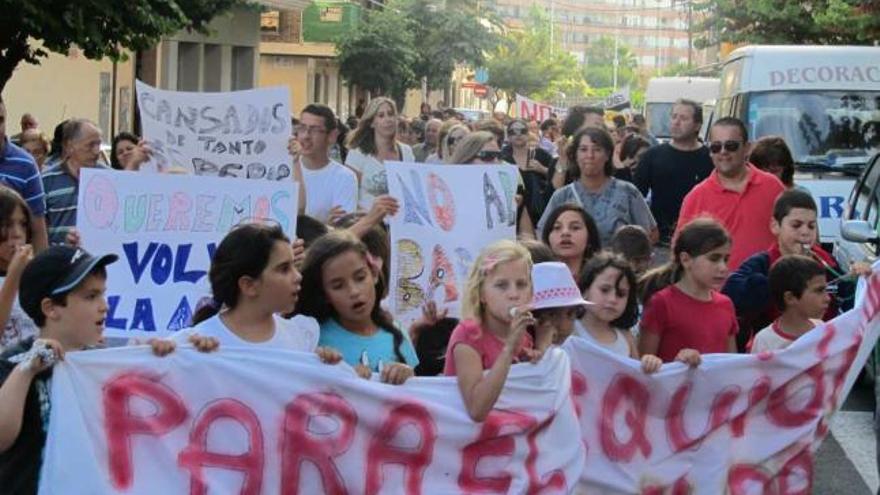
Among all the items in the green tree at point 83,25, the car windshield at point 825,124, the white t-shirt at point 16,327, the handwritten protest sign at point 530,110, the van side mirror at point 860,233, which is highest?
the handwritten protest sign at point 530,110

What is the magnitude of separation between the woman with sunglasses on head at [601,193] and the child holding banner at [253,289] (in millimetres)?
3437

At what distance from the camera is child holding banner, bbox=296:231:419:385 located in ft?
19.3

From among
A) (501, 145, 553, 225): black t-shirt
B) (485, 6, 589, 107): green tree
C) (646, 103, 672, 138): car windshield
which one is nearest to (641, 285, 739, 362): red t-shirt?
(501, 145, 553, 225): black t-shirt

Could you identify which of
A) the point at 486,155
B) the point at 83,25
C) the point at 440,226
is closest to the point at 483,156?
the point at 486,155

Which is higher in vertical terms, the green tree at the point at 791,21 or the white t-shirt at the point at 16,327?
the green tree at the point at 791,21

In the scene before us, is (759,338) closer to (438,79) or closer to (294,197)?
(294,197)

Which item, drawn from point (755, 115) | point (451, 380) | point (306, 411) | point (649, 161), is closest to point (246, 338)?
point (306, 411)

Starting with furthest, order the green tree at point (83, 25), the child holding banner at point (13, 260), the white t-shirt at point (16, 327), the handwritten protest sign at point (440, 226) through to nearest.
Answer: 1. the green tree at point (83, 25)
2. the handwritten protest sign at point (440, 226)
3. the white t-shirt at point (16, 327)
4. the child holding banner at point (13, 260)

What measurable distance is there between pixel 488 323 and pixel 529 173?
5930 mm

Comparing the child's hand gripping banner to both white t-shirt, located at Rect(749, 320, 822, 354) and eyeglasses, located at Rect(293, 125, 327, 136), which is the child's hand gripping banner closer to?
white t-shirt, located at Rect(749, 320, 822, 354)

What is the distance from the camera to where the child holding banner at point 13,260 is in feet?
18.5

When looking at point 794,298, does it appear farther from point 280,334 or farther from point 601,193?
point 280,334

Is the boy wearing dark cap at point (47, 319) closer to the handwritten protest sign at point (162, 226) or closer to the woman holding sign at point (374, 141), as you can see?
the handwritten protest sign at point (162, 226)

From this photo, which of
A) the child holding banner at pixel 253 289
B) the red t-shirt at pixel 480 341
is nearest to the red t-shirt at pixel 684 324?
the red t-shirt at pixel 480 341
